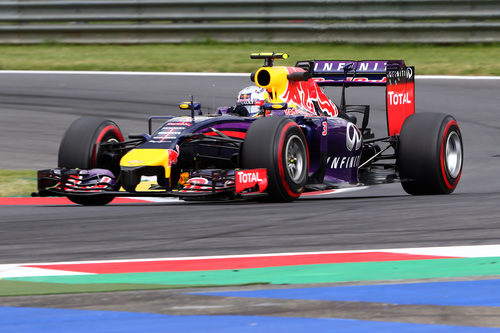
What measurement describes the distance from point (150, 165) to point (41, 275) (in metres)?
3.14

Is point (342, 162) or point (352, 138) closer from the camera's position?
point (342, 162)

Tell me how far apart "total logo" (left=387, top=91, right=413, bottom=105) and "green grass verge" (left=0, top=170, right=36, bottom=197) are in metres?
4.00

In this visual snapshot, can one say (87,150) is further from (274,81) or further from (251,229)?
(251,229)

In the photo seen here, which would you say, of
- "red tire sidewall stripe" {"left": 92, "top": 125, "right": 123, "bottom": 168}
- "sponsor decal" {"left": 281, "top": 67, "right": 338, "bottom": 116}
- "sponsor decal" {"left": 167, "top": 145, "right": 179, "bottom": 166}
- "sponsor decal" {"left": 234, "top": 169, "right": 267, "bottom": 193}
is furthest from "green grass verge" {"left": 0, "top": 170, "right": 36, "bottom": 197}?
"sponsor decal" {"left": 234, "top": 169, "right": 267, "bottom": 193}

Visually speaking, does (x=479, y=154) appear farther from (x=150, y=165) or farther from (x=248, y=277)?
(x=248, y=277)

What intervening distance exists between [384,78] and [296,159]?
253cm

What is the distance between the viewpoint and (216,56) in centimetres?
1886

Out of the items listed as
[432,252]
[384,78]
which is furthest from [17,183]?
[432,252]

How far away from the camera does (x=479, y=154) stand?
13.3m

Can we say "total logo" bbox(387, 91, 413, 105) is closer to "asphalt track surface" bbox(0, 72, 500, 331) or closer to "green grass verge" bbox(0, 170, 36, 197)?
"asphalt track surface" bbox(0, 72, 500, 331)

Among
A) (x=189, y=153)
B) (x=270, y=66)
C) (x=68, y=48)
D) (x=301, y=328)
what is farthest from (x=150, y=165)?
(x=68, y=48)

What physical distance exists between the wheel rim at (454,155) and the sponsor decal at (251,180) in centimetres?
251

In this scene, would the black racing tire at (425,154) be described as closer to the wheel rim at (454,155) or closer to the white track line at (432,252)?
the wheel rim at (454,155)

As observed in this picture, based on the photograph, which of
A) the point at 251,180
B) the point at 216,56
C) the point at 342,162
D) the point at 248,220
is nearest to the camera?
Answer: the point at 248,220
